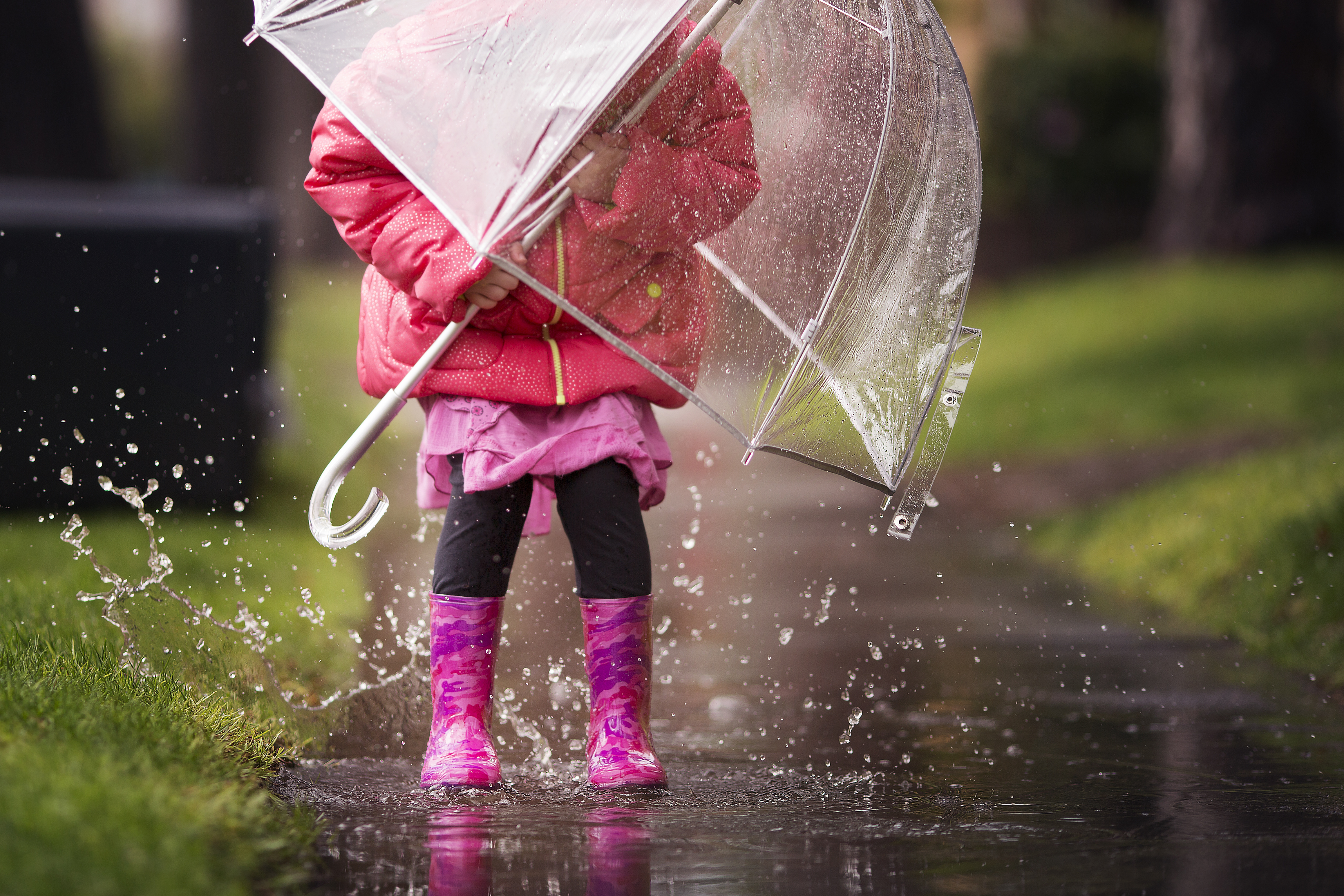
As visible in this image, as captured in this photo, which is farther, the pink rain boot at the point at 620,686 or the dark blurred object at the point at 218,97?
the dark blurred object at the point at 218,97

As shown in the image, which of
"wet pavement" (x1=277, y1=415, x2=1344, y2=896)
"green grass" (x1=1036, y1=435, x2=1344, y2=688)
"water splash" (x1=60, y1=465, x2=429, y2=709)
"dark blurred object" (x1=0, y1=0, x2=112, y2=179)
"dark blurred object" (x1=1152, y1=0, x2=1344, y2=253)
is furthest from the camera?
"dark blurred object" (x1=1152, y1=0, x2=1344, y2=253)

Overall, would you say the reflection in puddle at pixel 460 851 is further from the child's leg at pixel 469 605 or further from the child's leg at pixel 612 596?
the child's leg at pixel 612 596

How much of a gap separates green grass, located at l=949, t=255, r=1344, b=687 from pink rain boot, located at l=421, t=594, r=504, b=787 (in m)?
2.43

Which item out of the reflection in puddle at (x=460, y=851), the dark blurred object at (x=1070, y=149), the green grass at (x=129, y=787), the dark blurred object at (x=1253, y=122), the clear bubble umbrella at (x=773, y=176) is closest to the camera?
the green grass at (x=129, y=787)

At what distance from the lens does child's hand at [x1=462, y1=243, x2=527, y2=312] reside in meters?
3.50

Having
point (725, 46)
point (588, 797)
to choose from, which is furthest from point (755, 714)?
point (725, 46)

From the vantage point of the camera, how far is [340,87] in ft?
11.3

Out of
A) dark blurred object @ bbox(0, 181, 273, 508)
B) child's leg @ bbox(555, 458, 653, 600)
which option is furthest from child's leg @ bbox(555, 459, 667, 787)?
dark blurred object @ bbox(0, 181, 273, 508)

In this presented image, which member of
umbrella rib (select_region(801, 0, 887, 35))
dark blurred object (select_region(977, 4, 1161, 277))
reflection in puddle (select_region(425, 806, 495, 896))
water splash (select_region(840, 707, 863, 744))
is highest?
dark blurred object (select_region(977, 4, 1161, 277))

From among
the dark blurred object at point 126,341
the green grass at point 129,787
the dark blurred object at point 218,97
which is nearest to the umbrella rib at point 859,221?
the green grass at point 129,787

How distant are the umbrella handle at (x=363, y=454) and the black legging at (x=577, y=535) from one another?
0.58 feet

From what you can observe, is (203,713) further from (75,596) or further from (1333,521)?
(1333,521)

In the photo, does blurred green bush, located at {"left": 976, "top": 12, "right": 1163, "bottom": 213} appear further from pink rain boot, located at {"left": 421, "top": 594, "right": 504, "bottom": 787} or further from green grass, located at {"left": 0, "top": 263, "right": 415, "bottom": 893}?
pink rain boot, located at {"left": 421, "top": 594, "right": 504, "bottom": 787}

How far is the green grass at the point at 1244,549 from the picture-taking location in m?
5.22
